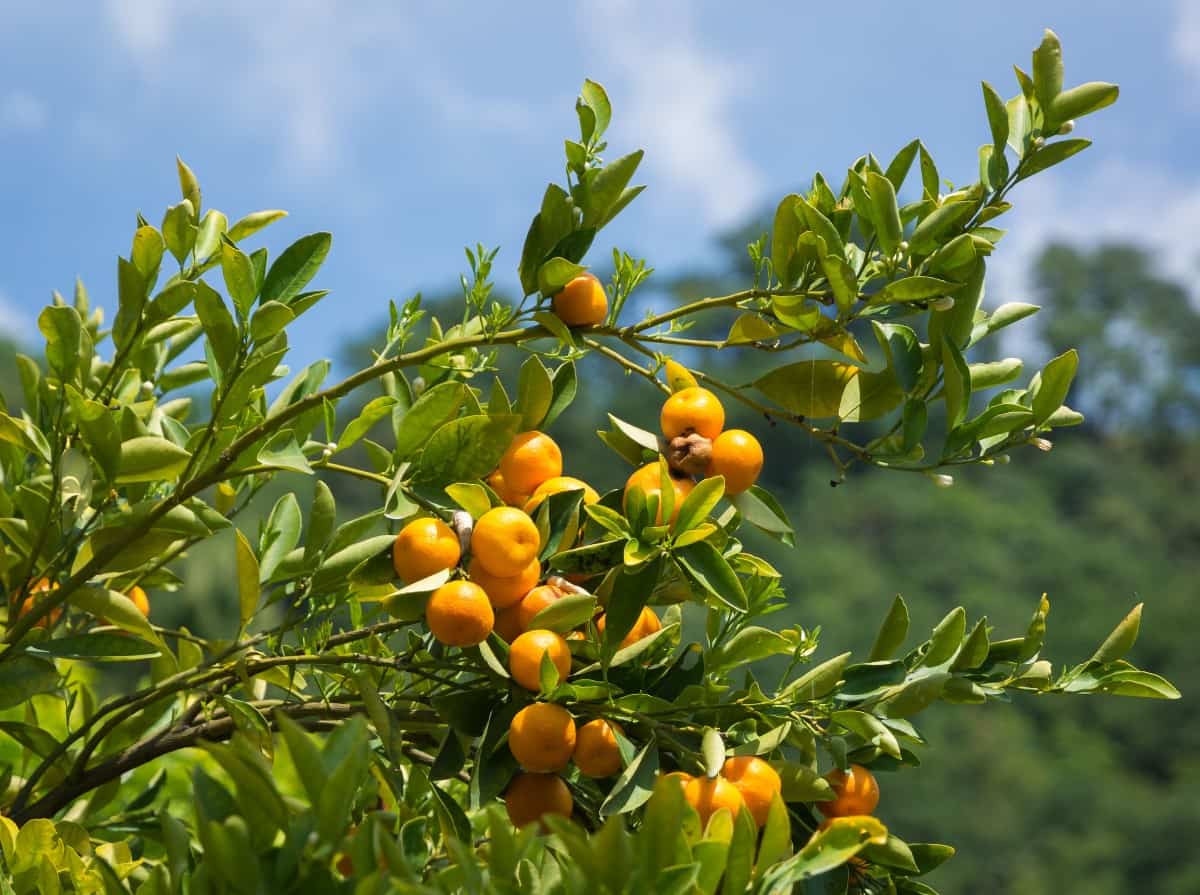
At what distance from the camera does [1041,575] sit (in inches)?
1204

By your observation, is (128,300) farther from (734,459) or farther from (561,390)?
(734,459)

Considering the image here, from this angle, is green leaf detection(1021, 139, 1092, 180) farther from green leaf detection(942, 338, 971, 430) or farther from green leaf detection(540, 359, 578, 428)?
green leaf detection(540, 359, 578, 428)

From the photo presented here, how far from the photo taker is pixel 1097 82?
0.90 metres

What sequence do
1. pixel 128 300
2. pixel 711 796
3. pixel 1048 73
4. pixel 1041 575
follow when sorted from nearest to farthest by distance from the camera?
1. pixel 711 796
2. pixel 1048 73
3. pixel 128 300
4. pixel 1041 575

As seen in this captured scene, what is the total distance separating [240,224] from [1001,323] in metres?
0.64

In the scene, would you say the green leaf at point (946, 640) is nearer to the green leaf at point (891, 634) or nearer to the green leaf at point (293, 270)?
the green leaf at point (891, 634)

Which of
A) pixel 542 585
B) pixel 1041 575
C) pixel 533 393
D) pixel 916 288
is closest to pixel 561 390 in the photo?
pixel 533 393

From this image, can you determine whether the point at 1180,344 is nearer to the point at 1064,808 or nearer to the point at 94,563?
the point at 1064,808

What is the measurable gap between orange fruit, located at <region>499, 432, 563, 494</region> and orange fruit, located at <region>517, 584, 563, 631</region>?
0.27 feet

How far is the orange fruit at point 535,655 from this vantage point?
32.8 inches

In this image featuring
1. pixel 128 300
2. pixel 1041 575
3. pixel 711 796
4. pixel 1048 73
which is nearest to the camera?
pixel 711 796

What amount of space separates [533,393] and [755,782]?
30cm

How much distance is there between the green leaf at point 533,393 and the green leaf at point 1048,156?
0.35m

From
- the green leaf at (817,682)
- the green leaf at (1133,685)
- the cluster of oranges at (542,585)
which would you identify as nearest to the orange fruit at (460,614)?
the cluster of oranges at (542,585)
